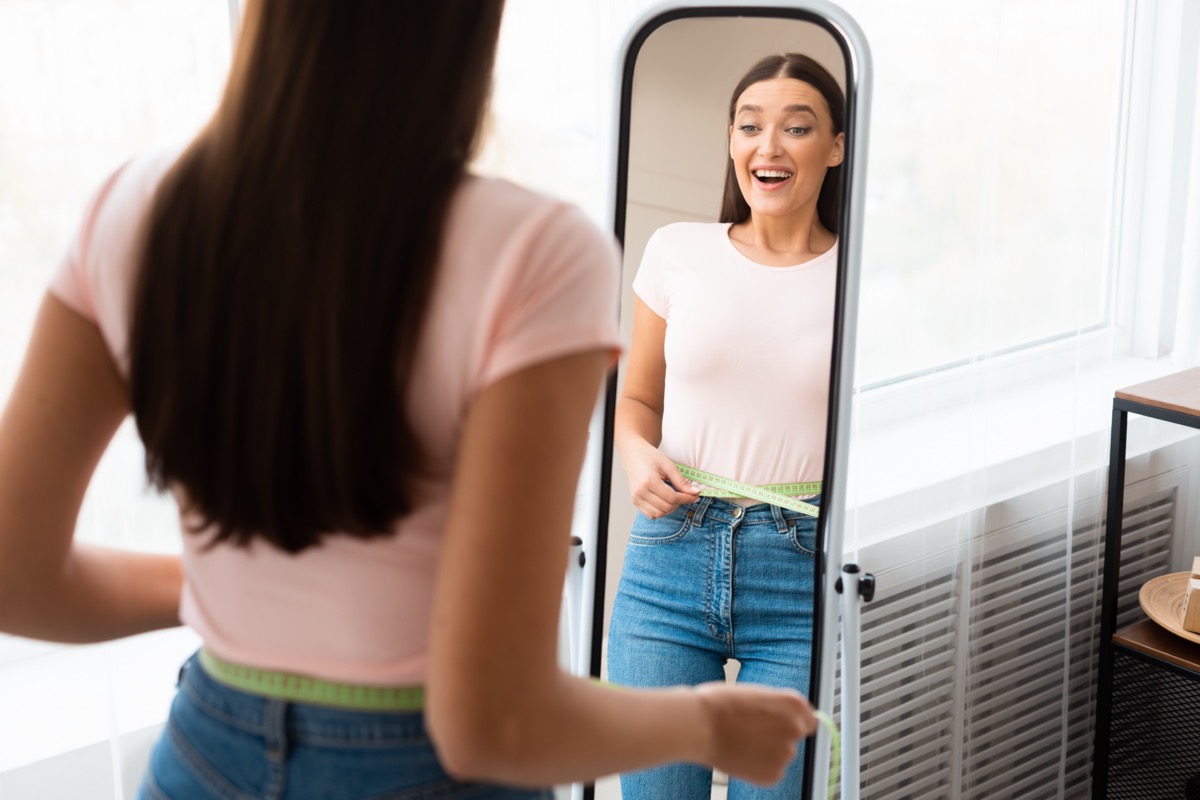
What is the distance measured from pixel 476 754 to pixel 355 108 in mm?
327

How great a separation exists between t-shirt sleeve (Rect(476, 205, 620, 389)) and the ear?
0.67 m

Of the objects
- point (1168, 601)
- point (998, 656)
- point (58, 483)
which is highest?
point (58, 483)

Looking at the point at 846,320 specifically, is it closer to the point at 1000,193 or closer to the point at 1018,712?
the point at 1000,193

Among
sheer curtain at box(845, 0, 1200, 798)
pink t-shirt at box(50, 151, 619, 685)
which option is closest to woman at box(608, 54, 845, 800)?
sheer curtain at box(845, 0, 1200, 798)

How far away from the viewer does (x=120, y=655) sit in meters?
1.37

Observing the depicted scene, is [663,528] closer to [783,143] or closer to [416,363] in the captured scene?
[783,143]

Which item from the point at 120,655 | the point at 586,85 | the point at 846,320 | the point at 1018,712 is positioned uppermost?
the point at 586,85

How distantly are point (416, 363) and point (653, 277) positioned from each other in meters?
0.72

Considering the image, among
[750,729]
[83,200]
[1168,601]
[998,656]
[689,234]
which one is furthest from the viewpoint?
[998,656]

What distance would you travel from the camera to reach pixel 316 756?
2.21 ft

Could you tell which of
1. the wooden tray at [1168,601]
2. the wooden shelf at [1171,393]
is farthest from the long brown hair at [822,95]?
the wooden tray at [1168,601]

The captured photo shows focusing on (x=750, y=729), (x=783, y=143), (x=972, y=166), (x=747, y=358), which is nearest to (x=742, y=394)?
(x=747, y=358)

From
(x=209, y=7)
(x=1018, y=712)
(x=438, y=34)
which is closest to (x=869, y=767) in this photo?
(x=1018, y=712)

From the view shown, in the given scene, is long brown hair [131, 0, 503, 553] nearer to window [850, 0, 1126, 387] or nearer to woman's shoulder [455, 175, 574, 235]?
woman's shoulder [455, 175, 574, 235]
